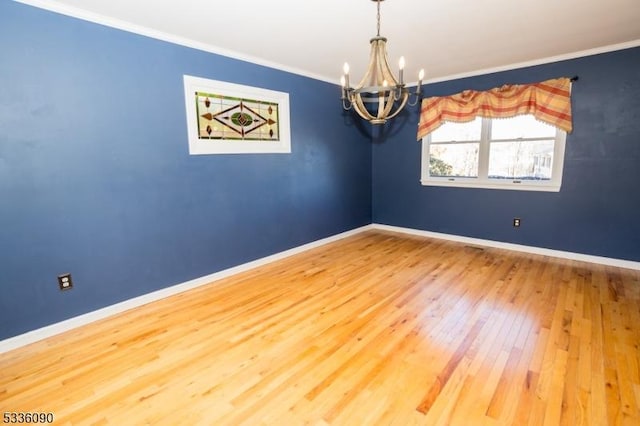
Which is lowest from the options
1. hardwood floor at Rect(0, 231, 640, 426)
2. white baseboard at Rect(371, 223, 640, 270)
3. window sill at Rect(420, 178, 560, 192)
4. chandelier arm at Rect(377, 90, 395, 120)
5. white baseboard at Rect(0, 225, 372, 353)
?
hardwood floor at Rect(0, 231, 640, 426)

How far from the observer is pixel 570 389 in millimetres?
1693

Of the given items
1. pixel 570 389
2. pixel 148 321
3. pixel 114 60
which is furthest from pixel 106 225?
pixel 570 389

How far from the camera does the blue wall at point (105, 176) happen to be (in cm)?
213

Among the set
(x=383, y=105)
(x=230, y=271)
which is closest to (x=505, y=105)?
(x=383, y=105)

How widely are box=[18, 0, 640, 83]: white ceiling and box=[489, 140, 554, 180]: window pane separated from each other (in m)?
1.06

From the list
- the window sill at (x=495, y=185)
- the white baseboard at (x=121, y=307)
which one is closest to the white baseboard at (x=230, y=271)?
the white baseboard at (x=121, y=307)

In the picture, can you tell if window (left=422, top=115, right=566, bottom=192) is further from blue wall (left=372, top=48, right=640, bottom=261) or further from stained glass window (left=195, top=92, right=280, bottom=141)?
stained glass window (left=195, top=92, right=280, bottom=141)

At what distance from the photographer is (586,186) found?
3.59m

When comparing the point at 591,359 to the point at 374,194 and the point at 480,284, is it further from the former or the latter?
the point at 374,194

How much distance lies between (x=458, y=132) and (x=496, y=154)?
628 mm

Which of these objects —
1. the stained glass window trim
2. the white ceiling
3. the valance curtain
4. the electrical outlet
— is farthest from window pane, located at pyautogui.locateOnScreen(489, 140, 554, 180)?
the electrical outlet

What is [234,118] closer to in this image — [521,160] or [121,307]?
[121,307]

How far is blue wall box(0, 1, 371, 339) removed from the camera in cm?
213

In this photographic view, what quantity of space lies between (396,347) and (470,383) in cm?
49
